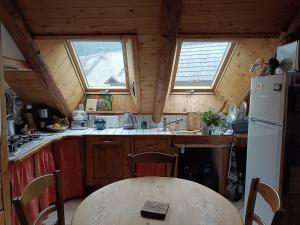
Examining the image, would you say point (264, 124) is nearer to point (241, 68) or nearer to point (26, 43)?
point (241, 68)

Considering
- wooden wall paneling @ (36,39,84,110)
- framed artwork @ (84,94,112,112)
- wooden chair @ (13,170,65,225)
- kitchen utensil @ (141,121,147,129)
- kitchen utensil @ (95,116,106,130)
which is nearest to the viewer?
wooden chair @ (13,170,65,225)

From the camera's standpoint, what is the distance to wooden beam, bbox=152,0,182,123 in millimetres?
2160

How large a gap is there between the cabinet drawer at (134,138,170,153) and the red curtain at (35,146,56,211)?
1024 millimetres

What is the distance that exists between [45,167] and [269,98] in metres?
2.32

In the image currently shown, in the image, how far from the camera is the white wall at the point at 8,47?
2.37 m

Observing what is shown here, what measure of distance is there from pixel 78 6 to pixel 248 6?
1.42 meters

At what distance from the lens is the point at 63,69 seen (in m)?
3.29

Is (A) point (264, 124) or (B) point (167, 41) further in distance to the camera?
(B) point (167, 41)

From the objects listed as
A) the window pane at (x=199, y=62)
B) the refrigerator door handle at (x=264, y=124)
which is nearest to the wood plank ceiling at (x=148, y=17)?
the window pane at (x=199, y=62)

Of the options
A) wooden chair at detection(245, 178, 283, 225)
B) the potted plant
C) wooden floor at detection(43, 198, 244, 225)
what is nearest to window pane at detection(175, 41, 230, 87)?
the potted plant

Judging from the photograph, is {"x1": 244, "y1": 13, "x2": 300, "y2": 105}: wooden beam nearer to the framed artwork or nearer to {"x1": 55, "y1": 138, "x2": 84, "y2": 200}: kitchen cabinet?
the framed artwork

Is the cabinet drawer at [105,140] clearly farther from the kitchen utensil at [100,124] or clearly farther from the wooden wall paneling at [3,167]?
the wooden wall paneling at [3,167]

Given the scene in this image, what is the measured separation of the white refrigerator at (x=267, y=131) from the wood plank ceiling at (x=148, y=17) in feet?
1.82

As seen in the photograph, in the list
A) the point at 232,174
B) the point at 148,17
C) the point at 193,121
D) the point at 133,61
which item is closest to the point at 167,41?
the point at 148,17
